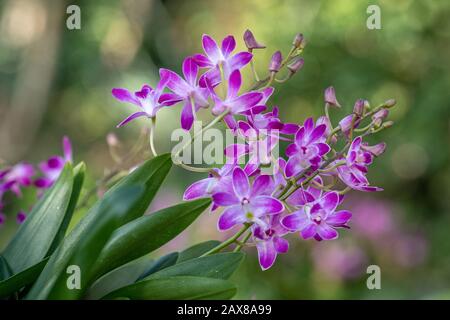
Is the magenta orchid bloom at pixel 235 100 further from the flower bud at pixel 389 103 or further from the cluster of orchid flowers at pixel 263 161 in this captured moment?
the flower bud at pixel 389 103

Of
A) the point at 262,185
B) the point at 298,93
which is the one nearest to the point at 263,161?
the point at 262,185

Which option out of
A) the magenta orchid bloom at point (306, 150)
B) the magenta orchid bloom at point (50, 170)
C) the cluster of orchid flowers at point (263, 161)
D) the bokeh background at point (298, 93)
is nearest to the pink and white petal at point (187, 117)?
the cluster of orchid flowers at point (263, 161)

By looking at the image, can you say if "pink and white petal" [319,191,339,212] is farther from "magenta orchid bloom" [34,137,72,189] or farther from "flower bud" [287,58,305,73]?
"magenta orchid bloom" [34,137,72,189]

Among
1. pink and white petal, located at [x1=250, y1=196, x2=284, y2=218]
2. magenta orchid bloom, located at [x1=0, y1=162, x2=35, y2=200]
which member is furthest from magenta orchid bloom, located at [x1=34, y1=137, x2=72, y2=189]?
pink and white petal, located at [x1=250, y1=196, x2=284, y2=218]

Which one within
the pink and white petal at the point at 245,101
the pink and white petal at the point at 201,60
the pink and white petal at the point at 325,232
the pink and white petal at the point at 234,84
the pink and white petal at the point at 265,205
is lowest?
the pink and white petal at the point at 325,232

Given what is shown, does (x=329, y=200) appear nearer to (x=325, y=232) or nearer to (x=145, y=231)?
(x=325, y=232)

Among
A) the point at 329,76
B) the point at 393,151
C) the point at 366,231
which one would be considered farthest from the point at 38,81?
the point at 366,231
